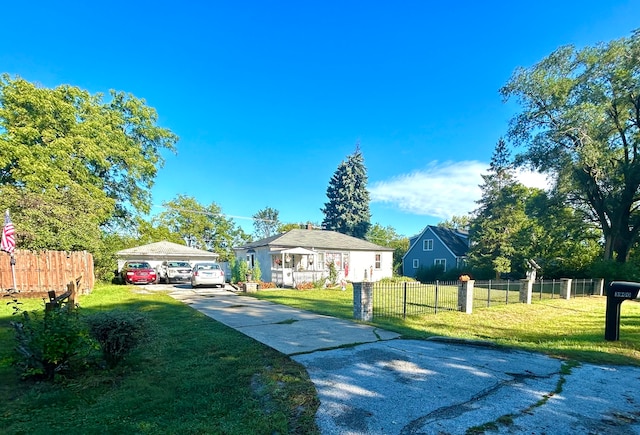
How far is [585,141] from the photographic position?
2034 cm

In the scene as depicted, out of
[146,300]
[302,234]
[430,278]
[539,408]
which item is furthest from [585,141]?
[146,300]

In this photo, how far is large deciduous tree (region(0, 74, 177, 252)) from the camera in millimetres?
15625

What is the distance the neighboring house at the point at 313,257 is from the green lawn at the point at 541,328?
884 centimetres

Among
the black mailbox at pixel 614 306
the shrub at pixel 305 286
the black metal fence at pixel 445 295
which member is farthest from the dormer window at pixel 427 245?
the black mailbox at pixel 614 306

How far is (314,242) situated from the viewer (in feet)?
78.1

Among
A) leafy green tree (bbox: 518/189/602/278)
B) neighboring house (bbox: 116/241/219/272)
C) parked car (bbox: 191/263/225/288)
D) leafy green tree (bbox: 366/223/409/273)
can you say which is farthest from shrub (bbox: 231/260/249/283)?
leafy green tree (bbox: 366/223/409/273)

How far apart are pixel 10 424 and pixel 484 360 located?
19.5 ft

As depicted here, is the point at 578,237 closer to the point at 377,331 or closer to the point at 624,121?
the point at 624,121

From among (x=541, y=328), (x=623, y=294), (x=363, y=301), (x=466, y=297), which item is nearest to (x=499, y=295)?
(x=466, y=297)

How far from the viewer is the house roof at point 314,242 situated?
22.5 metres

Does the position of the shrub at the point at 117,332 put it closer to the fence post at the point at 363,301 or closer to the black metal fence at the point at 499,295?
the fence post at the point at 363,301

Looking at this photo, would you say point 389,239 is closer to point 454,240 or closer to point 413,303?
point 454,240

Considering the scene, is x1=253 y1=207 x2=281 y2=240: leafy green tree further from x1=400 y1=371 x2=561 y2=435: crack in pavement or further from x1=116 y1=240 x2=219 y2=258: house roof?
x1=400 y1=371 x2=561 y2=435: crack in pavement

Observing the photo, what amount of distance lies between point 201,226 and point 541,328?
143 ft
